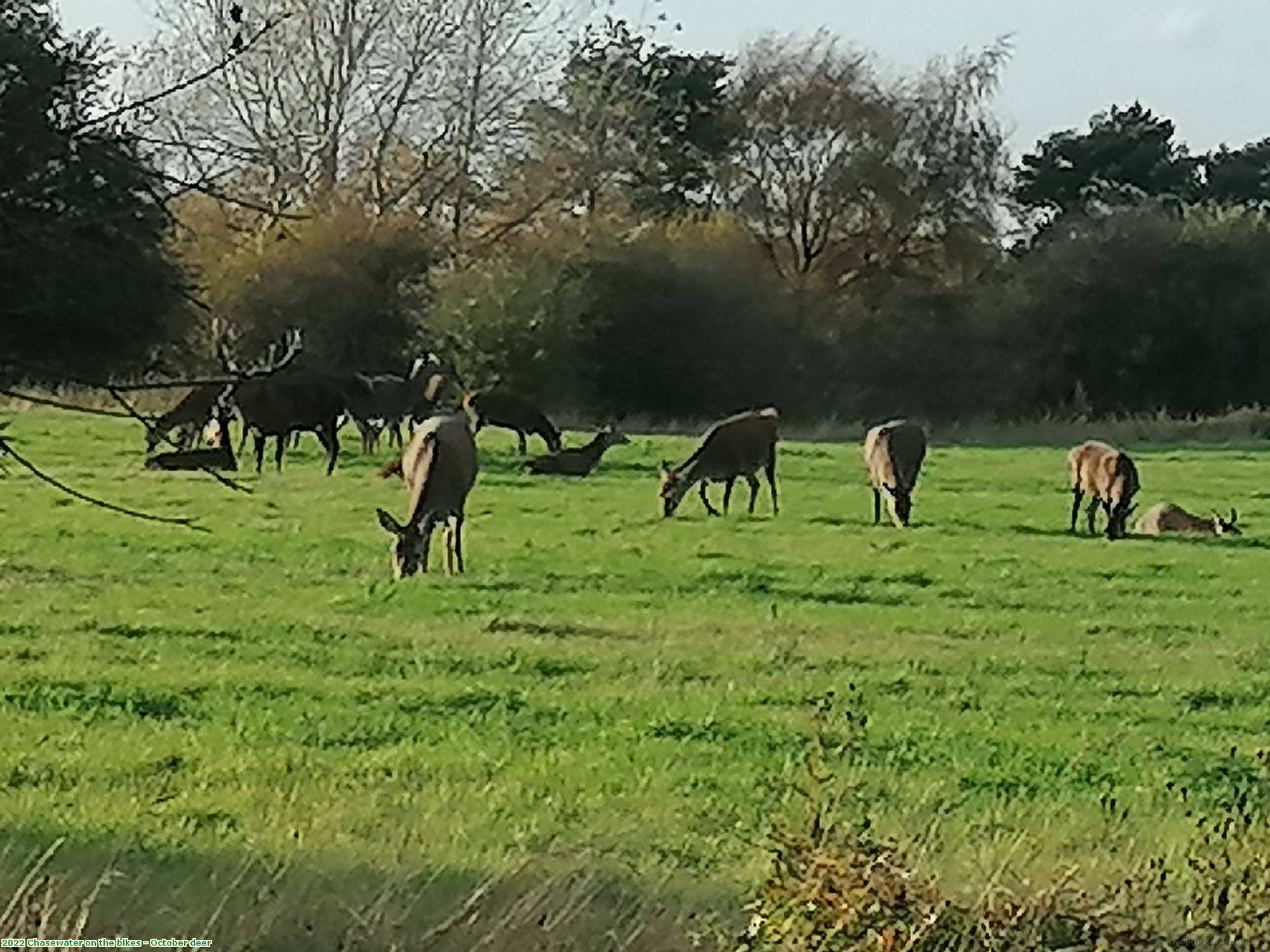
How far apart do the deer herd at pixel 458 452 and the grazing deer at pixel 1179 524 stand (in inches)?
0.8

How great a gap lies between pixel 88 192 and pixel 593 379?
41.4 meters

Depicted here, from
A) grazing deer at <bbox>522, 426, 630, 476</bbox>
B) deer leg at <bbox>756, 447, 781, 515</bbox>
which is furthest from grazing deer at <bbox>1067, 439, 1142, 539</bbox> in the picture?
grazing deer at <bbox>522, 426, 630, 476</bbox>

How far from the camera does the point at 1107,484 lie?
24.4 metres

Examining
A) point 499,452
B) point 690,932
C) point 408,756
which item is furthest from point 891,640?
point 499,452

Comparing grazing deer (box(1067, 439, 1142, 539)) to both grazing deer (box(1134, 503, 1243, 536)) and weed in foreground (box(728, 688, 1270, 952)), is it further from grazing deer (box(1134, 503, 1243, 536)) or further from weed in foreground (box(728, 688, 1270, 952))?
weed in foreground (box(728, 688, 1270, 952))

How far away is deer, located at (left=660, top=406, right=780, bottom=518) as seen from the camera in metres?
24.5

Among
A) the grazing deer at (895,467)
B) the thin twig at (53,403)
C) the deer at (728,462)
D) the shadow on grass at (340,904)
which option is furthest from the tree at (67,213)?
the deer at (728,462)

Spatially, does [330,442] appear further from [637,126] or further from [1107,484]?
[637,126]

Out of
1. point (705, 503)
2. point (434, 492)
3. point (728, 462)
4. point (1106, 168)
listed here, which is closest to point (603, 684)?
point (434, 492)

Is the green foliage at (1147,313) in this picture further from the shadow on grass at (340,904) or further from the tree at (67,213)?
the tree at (67,213)

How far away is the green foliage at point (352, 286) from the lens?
4253 cm

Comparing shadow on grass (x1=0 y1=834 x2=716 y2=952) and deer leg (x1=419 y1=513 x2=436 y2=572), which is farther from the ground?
deer leg (x1=419 y1=513 x2=436 y2=572)

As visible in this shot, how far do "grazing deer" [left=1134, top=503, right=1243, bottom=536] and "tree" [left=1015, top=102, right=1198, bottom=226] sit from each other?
34.3 meters

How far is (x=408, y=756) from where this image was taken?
9438mm
